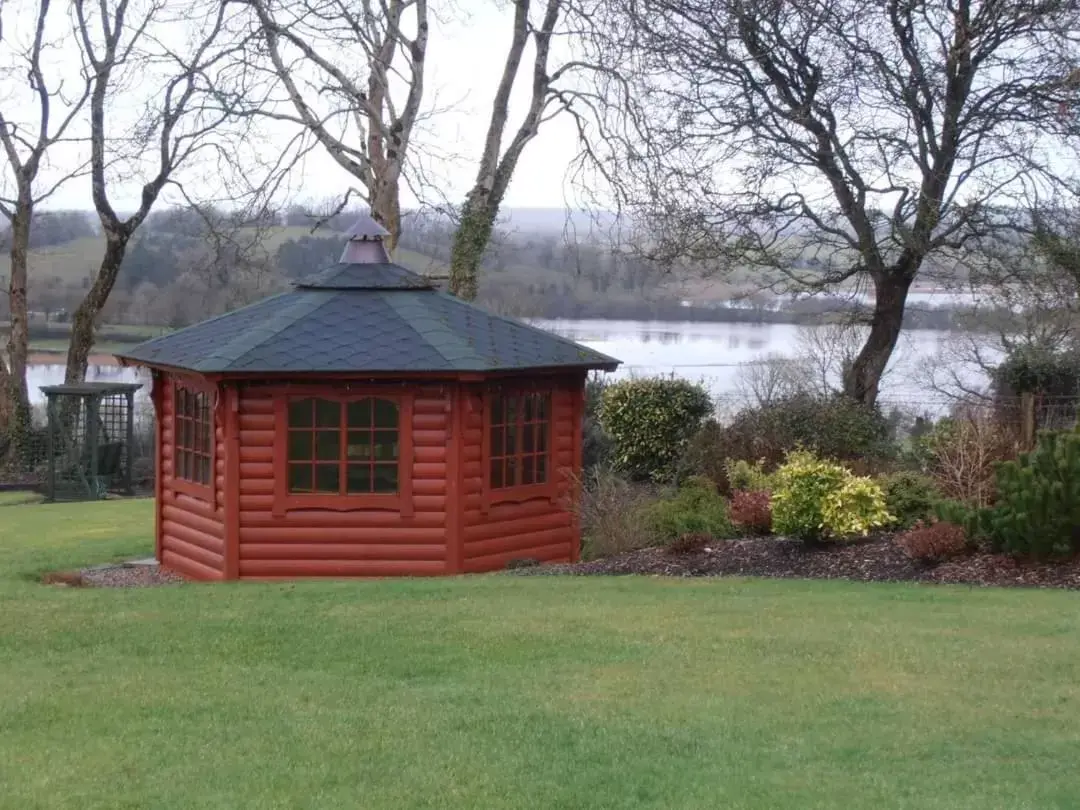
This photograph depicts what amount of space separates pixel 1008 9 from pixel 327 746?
1789 cm

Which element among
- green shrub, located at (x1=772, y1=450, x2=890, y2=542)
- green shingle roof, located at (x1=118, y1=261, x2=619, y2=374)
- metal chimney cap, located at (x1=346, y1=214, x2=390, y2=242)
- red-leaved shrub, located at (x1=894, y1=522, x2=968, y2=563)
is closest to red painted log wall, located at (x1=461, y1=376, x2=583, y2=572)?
green shingle roof, located at (x1=118, y1=261, x2=619, y2=374)

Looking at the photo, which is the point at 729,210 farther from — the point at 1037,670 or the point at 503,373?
the point at 1037,670

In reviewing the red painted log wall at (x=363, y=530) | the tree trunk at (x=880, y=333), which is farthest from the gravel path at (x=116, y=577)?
the tree trunk at (x=880, y=333)

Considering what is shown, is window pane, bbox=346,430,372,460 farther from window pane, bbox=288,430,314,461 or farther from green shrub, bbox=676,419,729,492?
green shrub, bbox=676,419,729,492

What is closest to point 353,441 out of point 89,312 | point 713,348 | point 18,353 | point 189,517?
point 189,517

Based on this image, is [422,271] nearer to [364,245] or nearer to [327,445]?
[364,245]

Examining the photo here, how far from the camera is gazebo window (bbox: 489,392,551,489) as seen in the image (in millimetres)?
13648

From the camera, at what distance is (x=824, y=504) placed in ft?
39.0

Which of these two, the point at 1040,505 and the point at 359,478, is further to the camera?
the point at 359,478

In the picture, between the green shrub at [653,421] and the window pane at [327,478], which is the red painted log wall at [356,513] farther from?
the green shrub at [653,421]

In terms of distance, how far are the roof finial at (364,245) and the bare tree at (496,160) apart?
25.2ft

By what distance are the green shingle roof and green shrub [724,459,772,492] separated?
254cm

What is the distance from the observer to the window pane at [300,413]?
12883mm

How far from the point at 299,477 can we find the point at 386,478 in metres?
0.89
